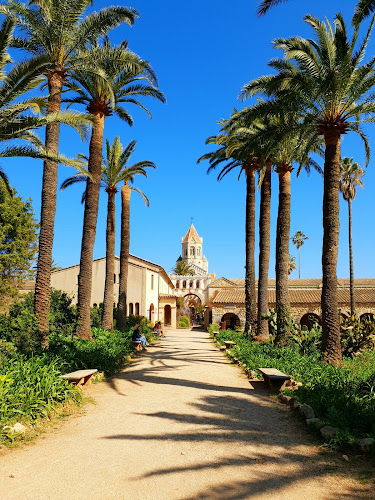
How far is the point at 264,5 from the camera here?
7867mm

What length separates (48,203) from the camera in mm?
12469

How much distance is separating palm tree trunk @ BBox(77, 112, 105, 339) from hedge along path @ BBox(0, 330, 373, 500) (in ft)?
19.9

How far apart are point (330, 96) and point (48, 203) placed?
9.12m

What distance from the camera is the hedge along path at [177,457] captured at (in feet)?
14.0

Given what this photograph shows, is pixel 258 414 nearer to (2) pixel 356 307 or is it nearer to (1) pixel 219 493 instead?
(1) pixel 219 493

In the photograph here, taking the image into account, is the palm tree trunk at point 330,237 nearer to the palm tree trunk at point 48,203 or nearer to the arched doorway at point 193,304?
the palm tree trunk at point 48,203

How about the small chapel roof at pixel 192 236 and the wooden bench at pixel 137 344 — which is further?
the small chapel roof at pixel 192 236

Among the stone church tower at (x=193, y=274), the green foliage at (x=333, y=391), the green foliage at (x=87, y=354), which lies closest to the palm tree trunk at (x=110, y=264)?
the green foliage at (x=87, y=354)

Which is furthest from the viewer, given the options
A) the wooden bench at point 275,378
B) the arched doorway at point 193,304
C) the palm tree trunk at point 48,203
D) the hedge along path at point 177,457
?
the arched doorway at point 193,304

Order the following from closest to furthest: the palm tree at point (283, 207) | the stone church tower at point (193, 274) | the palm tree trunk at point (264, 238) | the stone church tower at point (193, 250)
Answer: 1. the palm tree at point (283, 207)
2. the palm tree trunk at point (264, 238)
3. the stone church tower at point (193, 274)
4. the stone church tower at point (193, 250)

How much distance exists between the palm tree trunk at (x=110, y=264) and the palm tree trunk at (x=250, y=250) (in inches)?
273

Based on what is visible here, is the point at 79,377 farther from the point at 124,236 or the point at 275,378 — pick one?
the point at 124,236

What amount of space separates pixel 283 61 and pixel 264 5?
5473 mm

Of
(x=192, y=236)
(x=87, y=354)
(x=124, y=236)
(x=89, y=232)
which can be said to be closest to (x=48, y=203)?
(x=89, y=232)
